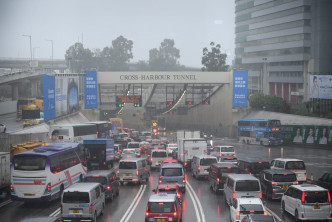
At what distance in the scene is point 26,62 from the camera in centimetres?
18450

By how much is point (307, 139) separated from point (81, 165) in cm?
3805

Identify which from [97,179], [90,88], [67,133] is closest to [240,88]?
[90,88]

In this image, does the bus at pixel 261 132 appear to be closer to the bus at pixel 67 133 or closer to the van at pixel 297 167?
the bus at pixel 67 133

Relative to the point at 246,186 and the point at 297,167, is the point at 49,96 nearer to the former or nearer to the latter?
the point at 297,167

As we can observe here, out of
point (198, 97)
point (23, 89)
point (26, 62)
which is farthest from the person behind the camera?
point (26, 62)

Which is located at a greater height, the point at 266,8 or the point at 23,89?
the point at 266,8

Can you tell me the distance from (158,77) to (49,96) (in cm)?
1864

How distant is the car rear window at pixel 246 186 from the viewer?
70.2ft

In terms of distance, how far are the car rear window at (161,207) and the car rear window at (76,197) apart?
3275mm

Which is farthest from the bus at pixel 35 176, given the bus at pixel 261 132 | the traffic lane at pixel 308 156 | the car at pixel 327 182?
the bus at pixel 261 132

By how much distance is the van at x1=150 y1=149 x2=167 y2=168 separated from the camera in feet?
133

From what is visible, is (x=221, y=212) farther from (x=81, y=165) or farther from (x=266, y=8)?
(x=266, y=8)

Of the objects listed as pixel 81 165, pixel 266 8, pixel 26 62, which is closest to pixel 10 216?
pixel 81 165

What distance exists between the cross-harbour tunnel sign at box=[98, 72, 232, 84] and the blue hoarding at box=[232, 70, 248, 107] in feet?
6.77
